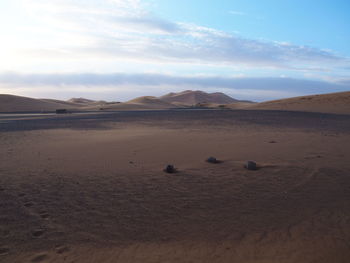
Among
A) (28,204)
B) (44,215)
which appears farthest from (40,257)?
(28,204)

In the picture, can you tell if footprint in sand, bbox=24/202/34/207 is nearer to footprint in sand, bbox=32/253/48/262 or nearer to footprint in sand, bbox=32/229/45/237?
footprint in sand, bbox=32/229/45/237

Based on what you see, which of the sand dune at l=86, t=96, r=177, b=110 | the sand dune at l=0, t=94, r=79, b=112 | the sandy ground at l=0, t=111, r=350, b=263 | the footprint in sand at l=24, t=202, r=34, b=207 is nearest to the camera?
the sandy ground at l=0, t=111, r=350, b=263

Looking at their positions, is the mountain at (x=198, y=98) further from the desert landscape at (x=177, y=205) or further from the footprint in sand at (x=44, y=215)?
the footprint in sand at (x=44, y=215)

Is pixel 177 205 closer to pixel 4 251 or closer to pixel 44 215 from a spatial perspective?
pixel 44 215

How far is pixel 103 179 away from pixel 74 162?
7.19ft

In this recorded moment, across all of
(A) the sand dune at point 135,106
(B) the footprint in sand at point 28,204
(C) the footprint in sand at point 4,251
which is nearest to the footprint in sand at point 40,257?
(C) the footprint in sand at point 4,251

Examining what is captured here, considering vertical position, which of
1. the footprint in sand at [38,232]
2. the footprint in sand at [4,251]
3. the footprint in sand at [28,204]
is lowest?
the footprint in sand at [4,251]

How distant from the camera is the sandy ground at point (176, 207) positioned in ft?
15.1

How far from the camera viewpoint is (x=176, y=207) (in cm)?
603

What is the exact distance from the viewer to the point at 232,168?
847 centimetres

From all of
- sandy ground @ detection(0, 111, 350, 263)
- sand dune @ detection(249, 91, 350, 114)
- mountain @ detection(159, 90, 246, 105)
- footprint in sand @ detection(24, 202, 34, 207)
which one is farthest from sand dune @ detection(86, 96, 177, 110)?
footprint in sand @ detection(24, 202, 34, 207)

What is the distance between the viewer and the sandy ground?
15.1ft

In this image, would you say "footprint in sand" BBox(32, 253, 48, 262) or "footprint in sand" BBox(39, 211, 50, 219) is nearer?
"footprint in sand" BBox(32, 253, 48, 262)

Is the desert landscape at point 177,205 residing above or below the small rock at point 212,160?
below
